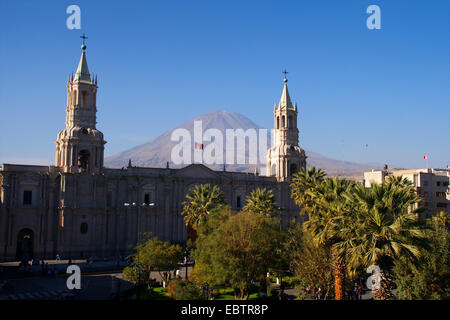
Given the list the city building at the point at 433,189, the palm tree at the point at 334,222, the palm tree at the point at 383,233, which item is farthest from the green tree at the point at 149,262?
the city building at the point at 433,189

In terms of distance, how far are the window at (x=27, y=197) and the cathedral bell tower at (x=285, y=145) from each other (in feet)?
114

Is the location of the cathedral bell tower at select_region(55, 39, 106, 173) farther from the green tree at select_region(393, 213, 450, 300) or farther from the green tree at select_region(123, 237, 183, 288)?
the green tree at select_region(393, 213, 450, 300)

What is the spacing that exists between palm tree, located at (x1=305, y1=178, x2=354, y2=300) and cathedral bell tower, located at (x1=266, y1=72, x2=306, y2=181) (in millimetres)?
37668

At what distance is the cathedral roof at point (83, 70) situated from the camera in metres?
59.7

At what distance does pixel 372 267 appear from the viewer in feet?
70.4

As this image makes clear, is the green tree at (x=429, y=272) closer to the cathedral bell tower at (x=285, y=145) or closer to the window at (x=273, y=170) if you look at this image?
the cathedral bell tower at (x=285, y=145)

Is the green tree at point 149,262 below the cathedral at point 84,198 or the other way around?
below

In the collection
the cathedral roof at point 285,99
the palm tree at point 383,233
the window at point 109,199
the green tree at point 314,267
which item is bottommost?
the green tree at point 314,267

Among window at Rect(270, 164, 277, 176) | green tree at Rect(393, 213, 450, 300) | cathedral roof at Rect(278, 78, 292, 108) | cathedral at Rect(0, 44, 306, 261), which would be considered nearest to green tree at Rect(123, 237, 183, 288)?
cathedral at Rect(0, 44, 306, 261)

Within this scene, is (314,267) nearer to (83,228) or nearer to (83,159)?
(83,228)

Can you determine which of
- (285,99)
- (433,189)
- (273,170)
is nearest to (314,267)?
(273,170)

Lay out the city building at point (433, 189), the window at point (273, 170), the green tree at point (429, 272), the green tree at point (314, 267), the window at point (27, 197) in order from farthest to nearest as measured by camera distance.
Answer: the city building at point (433, 189) → the window at point (273, 170) → the window at point (27, 197) → the green tree at point (314, 267) → the green tree at point (429, 272)

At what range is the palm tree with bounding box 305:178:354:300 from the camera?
23.9 metres

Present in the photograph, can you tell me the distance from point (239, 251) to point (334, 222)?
29.0 feet
